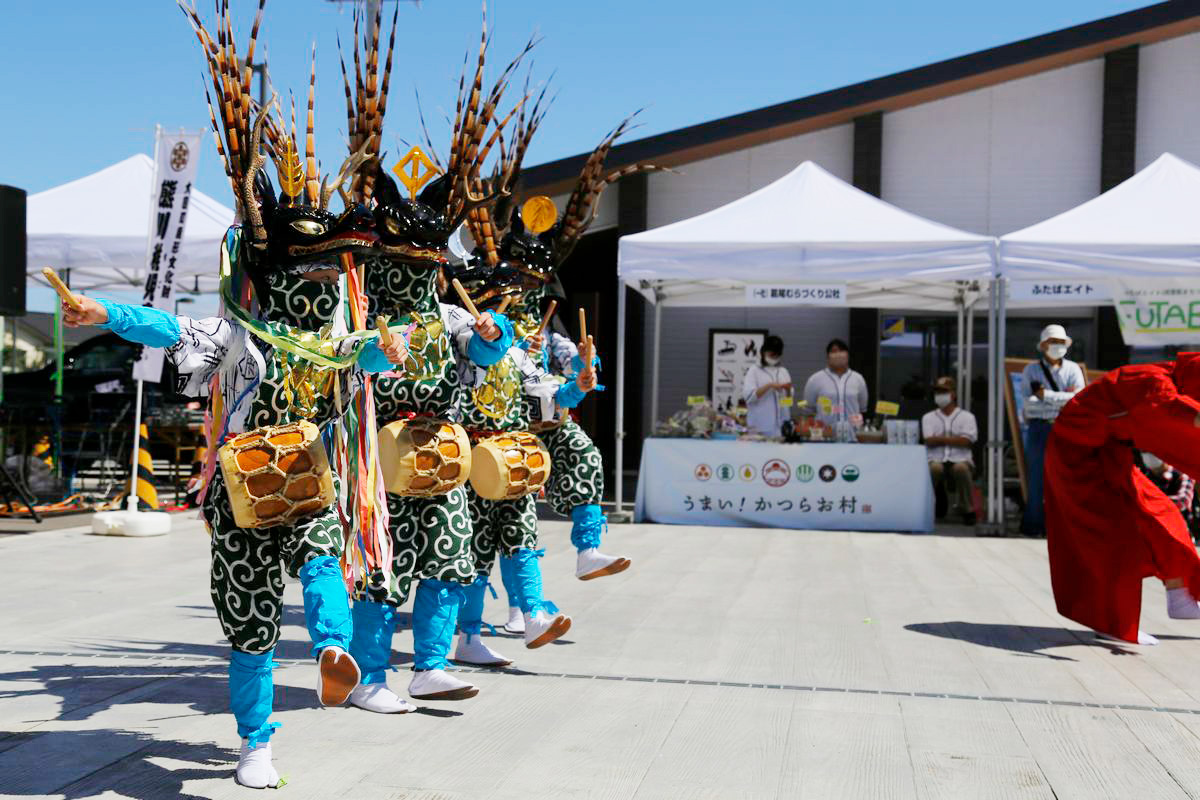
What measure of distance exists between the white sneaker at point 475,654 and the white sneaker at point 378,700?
88 cm

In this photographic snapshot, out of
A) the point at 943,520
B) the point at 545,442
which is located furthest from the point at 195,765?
the point at 943,520

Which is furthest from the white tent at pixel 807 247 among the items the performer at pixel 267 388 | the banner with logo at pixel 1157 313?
the performer at pixel 267 388

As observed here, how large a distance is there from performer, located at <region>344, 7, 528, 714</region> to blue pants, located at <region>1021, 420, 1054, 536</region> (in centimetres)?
767

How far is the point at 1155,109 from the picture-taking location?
15141 mm

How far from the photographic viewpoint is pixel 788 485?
37.2 feet

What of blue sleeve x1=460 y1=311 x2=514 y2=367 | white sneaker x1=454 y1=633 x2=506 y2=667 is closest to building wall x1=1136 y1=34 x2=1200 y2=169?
white sneaker x1=454 y1=633 x2=506 y2=667

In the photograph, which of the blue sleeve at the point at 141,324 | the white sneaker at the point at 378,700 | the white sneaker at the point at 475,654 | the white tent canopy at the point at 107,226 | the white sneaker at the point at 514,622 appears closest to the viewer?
the blue sleeve at the point at 141,324

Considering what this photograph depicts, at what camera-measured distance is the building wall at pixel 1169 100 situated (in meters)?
15.1

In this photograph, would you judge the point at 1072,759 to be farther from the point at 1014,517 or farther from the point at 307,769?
the point at 1014,517

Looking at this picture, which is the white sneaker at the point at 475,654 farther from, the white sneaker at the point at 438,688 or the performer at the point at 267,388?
the performer at the point at 267,388

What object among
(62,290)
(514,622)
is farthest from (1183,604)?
(62,290)

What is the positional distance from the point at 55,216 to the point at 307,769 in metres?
11.3

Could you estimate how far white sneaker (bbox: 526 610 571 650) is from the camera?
4949 millimetres

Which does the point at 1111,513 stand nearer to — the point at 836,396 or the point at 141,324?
the point at 141,324
